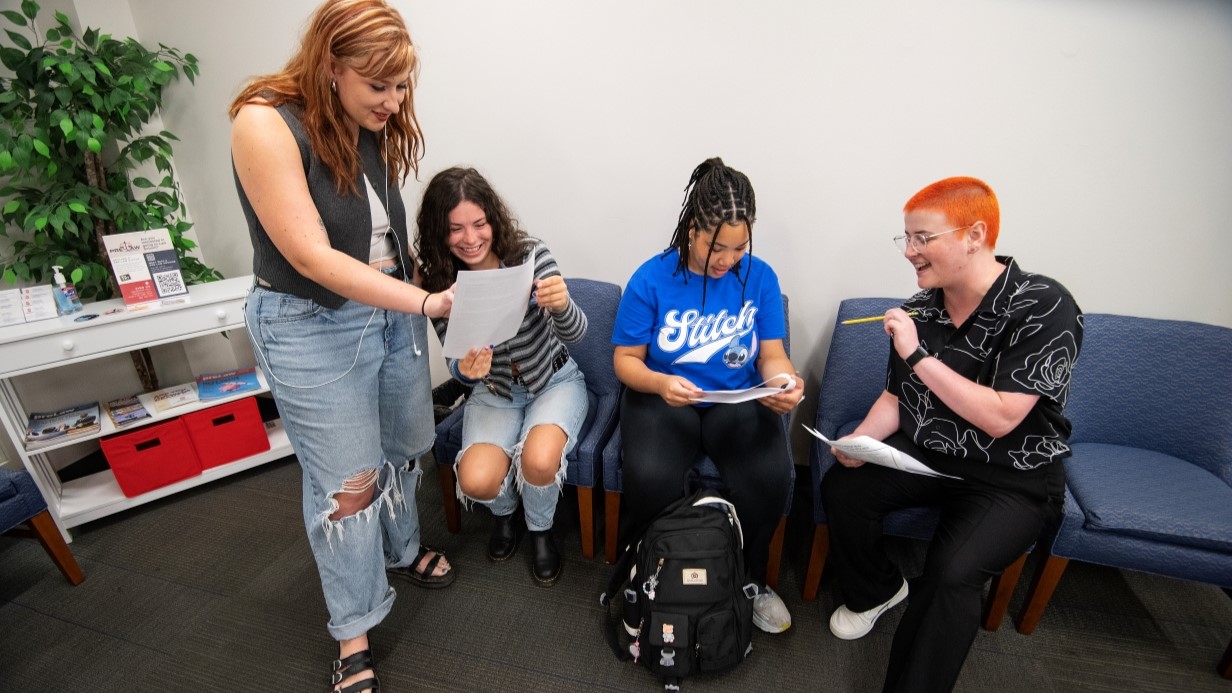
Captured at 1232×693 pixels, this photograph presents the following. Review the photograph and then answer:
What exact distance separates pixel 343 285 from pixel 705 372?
948 mm

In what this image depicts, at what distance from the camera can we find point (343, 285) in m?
1.02

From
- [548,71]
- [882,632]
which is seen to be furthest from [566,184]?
[882,632]

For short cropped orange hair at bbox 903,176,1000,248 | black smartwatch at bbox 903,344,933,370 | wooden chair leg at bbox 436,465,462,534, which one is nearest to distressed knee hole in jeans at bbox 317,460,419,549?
wooden chair leg at bbox 436,465,462,534

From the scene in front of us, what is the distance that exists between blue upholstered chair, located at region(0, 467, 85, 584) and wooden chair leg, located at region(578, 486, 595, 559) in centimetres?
154

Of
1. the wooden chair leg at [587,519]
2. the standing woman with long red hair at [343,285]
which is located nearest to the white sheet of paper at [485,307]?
the standing woman with long red hair at [343,285]

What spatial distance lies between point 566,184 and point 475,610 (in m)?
1.40

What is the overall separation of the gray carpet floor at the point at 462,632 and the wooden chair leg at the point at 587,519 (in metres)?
0.04

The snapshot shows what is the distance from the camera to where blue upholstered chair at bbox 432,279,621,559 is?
1.63 metres

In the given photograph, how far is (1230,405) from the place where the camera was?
4.90ft

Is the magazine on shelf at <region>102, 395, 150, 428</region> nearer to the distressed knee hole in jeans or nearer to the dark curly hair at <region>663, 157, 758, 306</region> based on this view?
the distressed knee hole in jeans

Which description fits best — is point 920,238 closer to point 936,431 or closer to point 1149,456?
point 936,431

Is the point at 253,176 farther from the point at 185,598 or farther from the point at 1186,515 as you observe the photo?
the point at 1186,515

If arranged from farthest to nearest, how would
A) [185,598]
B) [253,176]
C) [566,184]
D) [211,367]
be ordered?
[211,367] < [566,184] < [185,598] < [253,176]

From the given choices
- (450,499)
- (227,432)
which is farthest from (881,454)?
(227,432)
